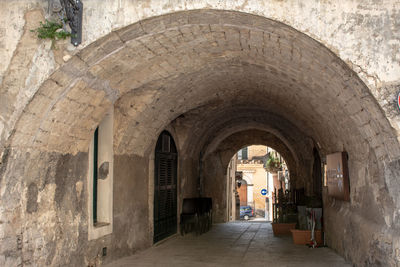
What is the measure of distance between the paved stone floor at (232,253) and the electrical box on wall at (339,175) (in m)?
1.01

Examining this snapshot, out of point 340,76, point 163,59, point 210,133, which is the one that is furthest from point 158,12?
point 210,133

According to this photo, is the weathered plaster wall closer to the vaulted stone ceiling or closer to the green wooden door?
the vaulted stone ceiling

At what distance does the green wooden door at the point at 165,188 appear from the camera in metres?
8.77

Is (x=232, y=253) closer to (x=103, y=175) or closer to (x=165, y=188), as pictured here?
(x=165, y=188)

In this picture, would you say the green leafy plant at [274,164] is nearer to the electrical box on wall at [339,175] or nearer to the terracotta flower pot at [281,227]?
the terracotta flower pot at [281,227]

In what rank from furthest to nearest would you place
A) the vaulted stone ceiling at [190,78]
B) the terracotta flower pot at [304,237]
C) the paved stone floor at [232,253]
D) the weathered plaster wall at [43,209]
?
the terracotta flower pot at [304,237]
the paved stone floor at [232,253]
the weathered plaster wall at [43,209]
the vaulted stone ceiling at [190,78]

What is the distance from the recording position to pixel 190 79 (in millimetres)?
6625

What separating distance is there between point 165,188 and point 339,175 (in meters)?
3.96

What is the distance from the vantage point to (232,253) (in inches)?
306

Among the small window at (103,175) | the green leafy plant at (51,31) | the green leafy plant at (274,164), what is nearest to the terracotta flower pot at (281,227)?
the small window at (103,175)

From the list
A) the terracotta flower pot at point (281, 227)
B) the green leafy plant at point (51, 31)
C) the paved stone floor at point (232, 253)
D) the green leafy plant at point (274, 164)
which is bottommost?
the paved stone floor at point (232, 253)

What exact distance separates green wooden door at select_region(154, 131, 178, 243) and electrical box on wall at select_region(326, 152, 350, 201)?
11.0 ft

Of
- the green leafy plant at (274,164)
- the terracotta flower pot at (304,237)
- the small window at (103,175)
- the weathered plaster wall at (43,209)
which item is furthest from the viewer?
the green leafy plant at (274,164)

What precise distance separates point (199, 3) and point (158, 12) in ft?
1.37
